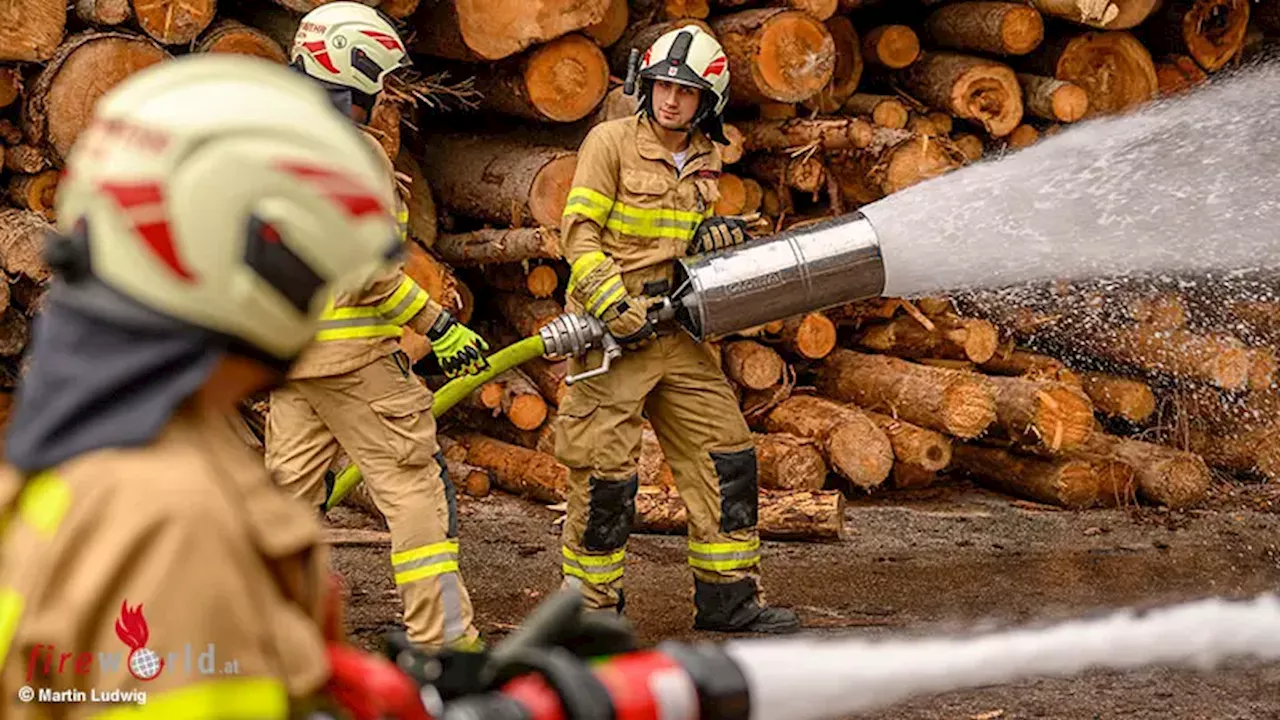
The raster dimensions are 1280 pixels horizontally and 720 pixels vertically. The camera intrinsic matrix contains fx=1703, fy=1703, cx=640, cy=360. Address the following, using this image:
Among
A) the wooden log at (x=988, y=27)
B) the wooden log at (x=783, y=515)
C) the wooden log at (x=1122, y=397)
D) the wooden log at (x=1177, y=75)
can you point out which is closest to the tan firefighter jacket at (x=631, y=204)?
the wooden log at (x=783, y=515)

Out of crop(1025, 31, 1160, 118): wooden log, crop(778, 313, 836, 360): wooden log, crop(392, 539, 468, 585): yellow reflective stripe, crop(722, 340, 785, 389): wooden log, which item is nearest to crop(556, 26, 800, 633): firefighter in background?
crop(392, 539, 468, 585): yellow reflective stripe

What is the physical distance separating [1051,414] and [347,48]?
3.69 metres

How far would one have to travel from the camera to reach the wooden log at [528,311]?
743 centimetres

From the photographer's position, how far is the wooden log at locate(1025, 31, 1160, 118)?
25.0 feet

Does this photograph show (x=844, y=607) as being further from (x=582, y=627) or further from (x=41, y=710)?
(x=41, y=710)

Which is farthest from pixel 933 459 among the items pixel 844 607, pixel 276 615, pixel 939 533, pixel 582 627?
pixel 276 615

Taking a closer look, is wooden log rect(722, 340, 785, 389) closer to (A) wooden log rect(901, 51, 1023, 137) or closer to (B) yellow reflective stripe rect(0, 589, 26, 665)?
(A) wooden log rect(901, 51, 1023, 137)

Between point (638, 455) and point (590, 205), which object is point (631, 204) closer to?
point (590, 205)

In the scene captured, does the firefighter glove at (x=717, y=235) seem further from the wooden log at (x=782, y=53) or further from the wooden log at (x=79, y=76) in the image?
the wooden log at (x=79, y=76)

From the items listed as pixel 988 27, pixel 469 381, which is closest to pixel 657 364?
pixel 469 381

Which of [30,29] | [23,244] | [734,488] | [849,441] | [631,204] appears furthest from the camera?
[849,441]

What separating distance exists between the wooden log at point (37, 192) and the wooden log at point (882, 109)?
3.39 metres

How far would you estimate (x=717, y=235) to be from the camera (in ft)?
17.9

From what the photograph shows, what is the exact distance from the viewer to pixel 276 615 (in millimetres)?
1701
